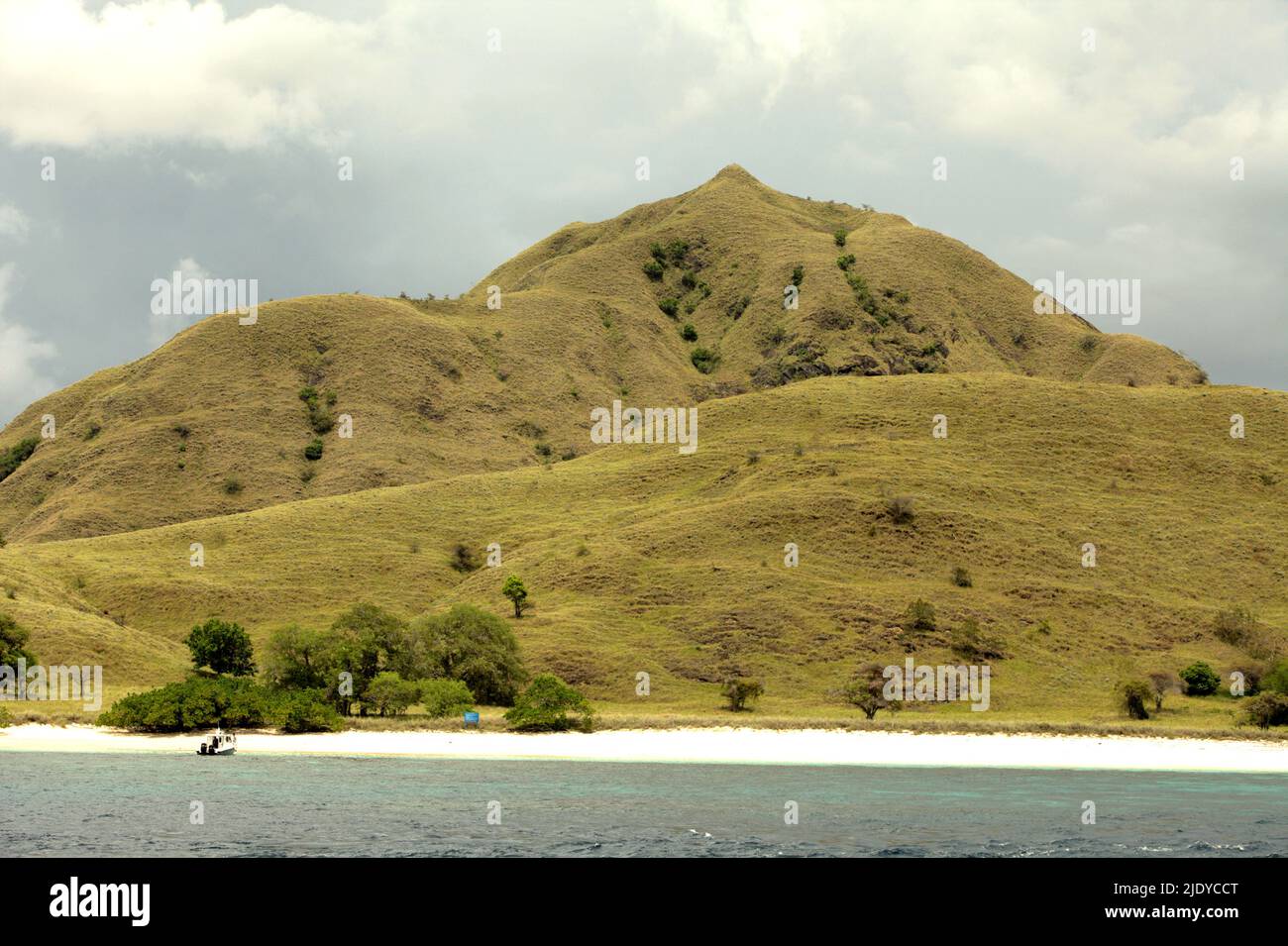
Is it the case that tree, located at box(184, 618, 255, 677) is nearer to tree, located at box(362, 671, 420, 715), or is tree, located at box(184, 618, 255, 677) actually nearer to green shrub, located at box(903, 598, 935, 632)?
tree, located at box(362, 671, 420, 715)

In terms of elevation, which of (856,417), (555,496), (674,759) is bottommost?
(674,759)

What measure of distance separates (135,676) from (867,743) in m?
52.4

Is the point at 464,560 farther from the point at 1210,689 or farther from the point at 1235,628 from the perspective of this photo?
the point at 1235,628

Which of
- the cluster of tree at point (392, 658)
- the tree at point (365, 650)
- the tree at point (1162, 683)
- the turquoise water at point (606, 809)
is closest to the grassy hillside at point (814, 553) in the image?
the tree at point (1162, 683)

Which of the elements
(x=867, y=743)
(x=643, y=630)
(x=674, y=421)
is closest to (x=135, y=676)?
(x=643, y=630)

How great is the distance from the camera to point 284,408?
19025 cm

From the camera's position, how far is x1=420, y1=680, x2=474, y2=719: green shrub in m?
68.6

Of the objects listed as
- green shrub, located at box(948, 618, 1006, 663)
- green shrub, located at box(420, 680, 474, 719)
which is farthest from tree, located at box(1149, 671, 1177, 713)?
green shrub, located at box(420, 680, 474, 719)

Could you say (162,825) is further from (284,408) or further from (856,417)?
(284,408)

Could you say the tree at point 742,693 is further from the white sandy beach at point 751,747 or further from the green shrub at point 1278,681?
the green shrub at point 1278,681

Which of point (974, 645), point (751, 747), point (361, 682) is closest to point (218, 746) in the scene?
point (361, 682)

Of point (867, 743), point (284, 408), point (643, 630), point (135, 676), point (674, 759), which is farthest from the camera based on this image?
point (284, 408)

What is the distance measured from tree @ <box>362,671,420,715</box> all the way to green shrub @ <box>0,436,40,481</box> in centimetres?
14772
